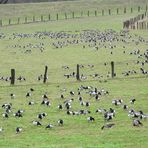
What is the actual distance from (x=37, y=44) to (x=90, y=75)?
99.8 feet

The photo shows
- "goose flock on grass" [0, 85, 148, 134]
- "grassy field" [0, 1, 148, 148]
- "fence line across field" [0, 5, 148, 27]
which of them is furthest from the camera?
"fence line across field" [0, 5, 148, 27]

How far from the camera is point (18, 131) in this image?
76.1 feet

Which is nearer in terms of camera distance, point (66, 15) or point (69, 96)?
point (69, 96)

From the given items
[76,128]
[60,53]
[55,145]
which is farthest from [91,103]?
[60,53]

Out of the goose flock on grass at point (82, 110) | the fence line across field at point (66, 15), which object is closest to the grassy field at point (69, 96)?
the goose flock on grass at point (82, 110)

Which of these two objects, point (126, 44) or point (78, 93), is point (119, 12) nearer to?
point (126, 44)

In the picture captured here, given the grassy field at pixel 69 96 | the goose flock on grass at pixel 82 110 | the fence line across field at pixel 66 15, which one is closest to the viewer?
the grassy field at pixel 69 96

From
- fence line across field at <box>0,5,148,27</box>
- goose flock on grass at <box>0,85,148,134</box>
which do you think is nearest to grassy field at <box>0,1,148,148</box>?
goose flock on grass at <box>0,85,148,134</box>

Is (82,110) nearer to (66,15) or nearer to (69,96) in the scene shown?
(69,96)

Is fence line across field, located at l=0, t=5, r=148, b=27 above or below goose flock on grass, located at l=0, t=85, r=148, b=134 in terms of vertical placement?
below

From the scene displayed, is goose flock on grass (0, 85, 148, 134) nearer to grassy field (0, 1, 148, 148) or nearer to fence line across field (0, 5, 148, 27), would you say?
grassy field (0, 1, 148, 148)

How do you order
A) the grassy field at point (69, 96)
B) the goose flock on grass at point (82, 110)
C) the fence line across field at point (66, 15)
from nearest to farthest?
the grassy field at point (69, 96) → the goose flock on grass at point (82, 110) → the fence line across field at point (66, 15)

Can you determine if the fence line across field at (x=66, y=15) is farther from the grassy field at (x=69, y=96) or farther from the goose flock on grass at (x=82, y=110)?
the goose flock on grass at (x=82, y=110)

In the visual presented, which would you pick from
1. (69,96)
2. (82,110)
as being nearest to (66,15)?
(69,96)
